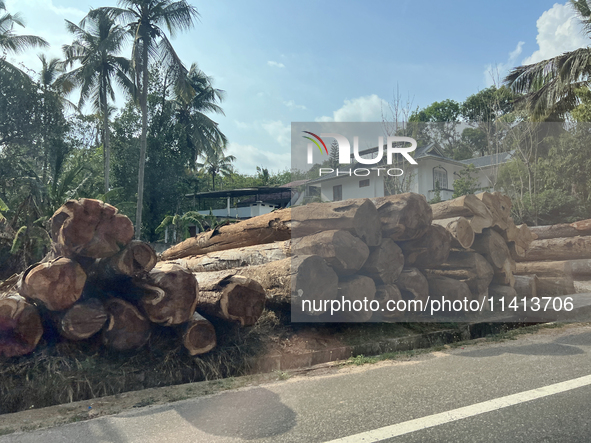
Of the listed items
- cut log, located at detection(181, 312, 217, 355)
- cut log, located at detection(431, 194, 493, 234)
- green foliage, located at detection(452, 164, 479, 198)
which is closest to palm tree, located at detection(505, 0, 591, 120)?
green foliage, located at detection(452, 164, 479, 198)

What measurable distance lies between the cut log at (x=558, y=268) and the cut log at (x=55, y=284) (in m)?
8.61

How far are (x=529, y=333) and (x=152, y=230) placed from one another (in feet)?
76.5

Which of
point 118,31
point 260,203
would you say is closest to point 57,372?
point 118,31

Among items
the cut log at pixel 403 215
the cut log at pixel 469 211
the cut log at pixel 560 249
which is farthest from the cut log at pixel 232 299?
the cut log at pixel 560 249

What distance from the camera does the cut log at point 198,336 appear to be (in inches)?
157

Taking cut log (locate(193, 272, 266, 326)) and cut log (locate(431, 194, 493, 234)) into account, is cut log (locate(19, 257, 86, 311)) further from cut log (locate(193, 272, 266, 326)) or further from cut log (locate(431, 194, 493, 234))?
cut log (locate(431, 194, 493, 234))

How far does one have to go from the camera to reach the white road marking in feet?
8.52

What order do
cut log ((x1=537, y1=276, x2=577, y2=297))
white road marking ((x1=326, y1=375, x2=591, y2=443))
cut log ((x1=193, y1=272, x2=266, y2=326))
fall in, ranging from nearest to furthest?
1. white road marking ((x1=326, y1=375, x2=591, y2=443))
2. cut log ((x1=193, y1=272, x2=266, y2=326))
3. cut log ((x1=537, y1=276, x2=577, y2=297))

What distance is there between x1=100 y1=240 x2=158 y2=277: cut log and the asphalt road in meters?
1.20

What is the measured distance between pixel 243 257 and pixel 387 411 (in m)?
3.31

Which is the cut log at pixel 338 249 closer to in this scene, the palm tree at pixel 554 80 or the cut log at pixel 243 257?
the cut log at pixel 243 257

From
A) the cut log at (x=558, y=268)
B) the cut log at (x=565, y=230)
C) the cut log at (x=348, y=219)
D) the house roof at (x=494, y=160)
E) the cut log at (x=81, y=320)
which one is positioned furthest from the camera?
the house roof at (x=494, y=160)

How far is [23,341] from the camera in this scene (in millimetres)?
3537

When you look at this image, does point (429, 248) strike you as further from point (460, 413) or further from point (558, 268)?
point (558, 268)
